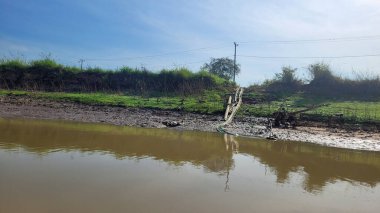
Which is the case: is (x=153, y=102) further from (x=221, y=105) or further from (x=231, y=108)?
(x=231, y=108)

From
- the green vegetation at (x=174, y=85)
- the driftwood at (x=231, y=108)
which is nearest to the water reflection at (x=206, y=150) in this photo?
the driftwood at (x=231, y=108)

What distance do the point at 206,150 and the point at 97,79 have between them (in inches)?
880

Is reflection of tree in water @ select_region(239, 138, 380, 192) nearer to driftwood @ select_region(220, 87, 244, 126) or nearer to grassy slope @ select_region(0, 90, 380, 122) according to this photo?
driftwood @ select_region(220, 87, 244, 126)

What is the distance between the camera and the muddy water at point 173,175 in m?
5.70

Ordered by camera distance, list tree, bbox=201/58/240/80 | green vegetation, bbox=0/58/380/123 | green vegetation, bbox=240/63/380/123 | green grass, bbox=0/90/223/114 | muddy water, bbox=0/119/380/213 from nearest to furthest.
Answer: muddy water, bbox=0/119/380/213
green grass, bbox=0/90/223/114
green vegetation, bbox=240/63/380/123
green vegetation, bbox=0/58/380/123
tree, bbox=201/58/240/80

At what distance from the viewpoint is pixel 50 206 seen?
5.14 m

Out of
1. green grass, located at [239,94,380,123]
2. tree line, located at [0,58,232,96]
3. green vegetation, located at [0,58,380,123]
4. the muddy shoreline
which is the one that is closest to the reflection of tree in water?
the muddy shoreline

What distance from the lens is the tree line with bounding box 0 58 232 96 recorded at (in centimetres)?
3011

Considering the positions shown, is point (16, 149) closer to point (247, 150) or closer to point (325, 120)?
point (247, 150)

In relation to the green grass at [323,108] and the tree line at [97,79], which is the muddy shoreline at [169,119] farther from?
the tree line at [97,79]

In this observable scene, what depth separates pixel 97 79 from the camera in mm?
31453

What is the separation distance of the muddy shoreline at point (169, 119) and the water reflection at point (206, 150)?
169 centimetres

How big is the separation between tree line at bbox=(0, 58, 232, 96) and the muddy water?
1747 centimetres

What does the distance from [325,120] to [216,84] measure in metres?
12.5
